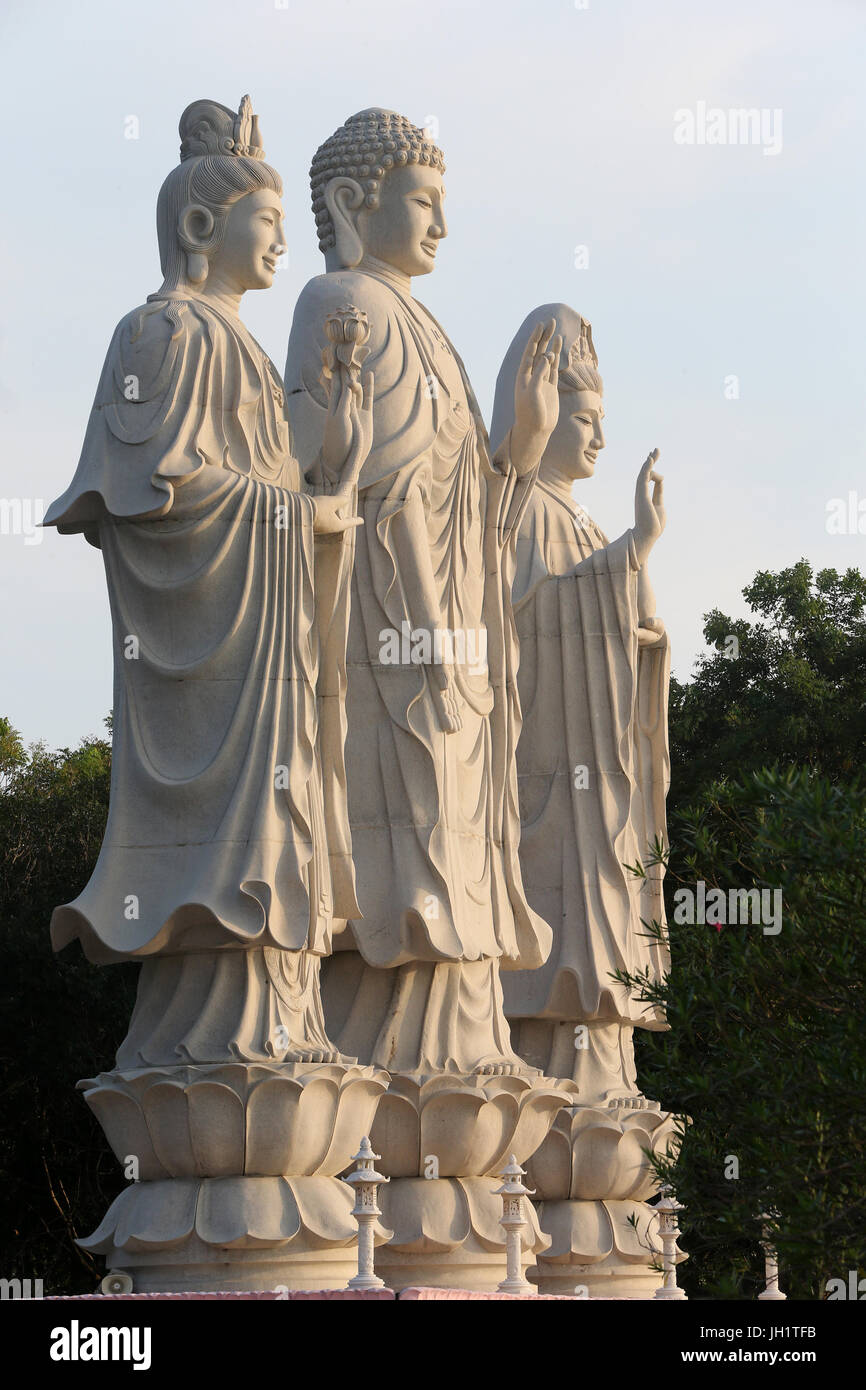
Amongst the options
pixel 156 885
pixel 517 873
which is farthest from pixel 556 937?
pixel 156 885

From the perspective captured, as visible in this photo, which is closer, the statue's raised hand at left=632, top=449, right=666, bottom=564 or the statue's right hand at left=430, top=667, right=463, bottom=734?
the statue's right hand at left=430, top=667, right=463, bottom=734

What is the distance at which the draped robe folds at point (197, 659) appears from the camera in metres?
12.1

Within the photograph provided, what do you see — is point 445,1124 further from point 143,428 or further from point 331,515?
point 143,428

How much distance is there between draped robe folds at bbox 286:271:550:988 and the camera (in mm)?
13898

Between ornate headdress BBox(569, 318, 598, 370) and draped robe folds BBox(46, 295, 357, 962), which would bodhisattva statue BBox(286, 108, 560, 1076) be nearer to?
draped robe folds BBox(46, 295, 357, 962)

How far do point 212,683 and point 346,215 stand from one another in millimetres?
3864

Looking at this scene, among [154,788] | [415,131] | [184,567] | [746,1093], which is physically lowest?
[746,1093]

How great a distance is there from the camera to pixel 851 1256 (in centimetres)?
858

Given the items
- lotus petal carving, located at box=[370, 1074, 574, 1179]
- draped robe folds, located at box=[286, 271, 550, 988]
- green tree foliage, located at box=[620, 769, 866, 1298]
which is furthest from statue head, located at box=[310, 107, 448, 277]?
green tree foliage, located at box=[620, 769, 866, 1298]

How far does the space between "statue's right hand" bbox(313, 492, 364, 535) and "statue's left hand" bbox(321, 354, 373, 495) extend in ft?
0.91

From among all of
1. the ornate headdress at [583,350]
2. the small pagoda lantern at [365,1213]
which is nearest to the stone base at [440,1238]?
the small pagoda lantern at [365,1213]

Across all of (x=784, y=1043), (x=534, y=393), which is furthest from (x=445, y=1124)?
(x=784, y=1043)
